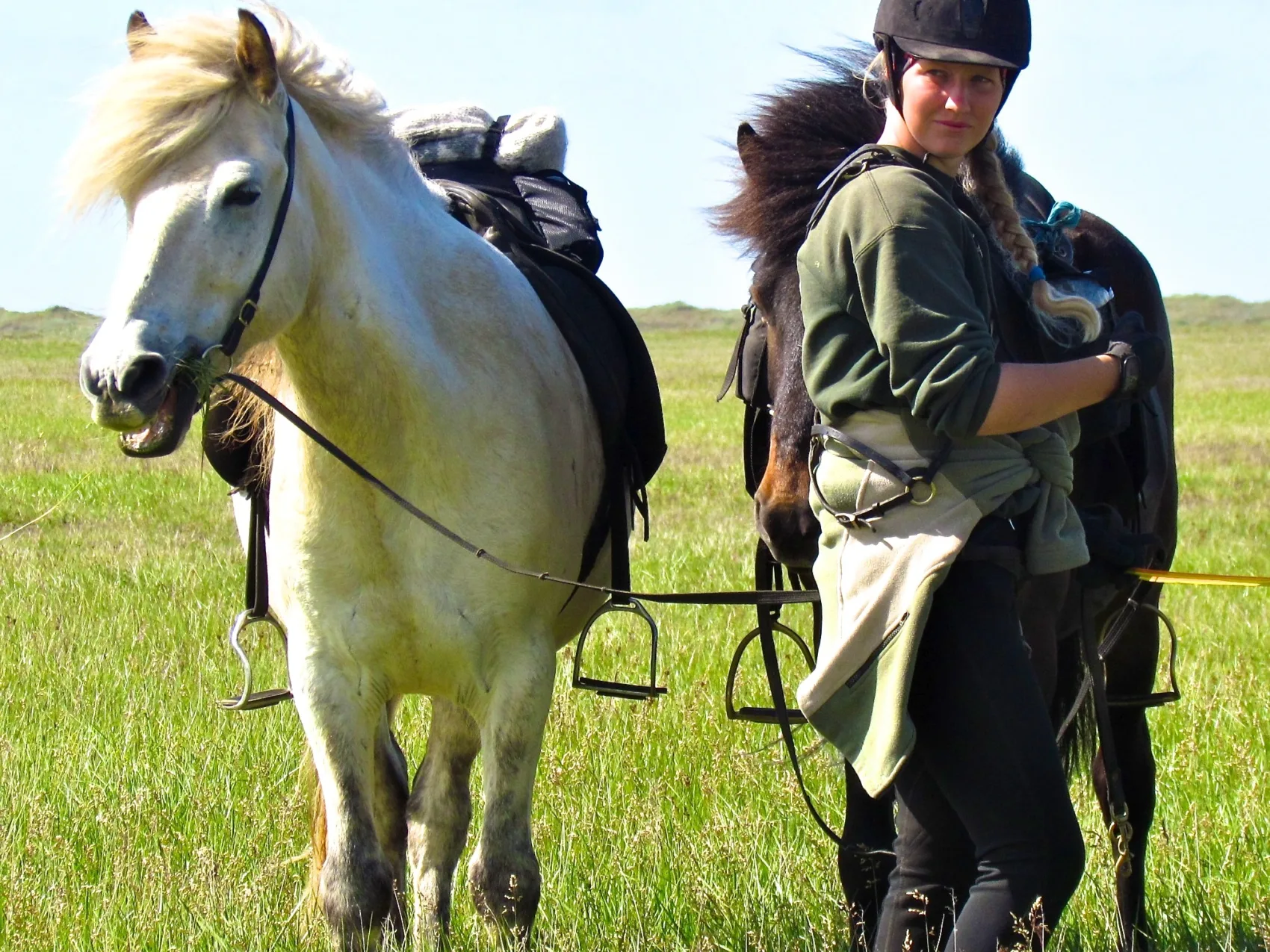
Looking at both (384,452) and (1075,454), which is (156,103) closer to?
(384,452)

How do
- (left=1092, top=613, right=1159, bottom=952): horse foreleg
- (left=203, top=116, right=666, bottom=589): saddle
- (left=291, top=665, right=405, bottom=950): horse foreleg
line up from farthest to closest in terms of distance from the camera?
1. (left=1092, top=613, right=1159, bottom=952): horse foreleg
2. (left=203, top=116, right=666, bottom=589): saddle
3. (left=291, top=665, right=405, bottom=950): horse foreleg

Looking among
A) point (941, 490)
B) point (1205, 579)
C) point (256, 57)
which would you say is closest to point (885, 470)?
point (941, 490)

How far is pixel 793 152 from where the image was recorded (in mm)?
3529

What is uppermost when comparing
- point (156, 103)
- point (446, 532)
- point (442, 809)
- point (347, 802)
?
point (156, 103)

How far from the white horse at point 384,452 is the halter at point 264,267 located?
0.02 meters

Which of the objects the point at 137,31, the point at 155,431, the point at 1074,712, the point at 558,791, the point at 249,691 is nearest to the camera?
the point at 155,431

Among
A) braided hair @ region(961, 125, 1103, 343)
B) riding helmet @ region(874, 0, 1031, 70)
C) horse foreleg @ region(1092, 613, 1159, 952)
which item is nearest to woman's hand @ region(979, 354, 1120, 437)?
braided hair @ region(961, 125, 1103, 343)

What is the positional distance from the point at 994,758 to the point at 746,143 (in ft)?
5.81

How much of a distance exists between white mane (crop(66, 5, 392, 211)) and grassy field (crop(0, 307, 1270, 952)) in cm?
164

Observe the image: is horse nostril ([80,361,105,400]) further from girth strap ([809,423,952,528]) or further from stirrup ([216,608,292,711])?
stirrup ([216,608,292,711])

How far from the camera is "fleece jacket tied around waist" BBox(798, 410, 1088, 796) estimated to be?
243 cm

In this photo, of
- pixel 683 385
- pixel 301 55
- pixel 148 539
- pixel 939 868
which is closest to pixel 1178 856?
pixel 939 868

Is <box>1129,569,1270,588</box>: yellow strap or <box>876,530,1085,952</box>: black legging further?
<box>1129,569,1270,588</box>: yellow strap

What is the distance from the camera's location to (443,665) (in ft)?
10.8
